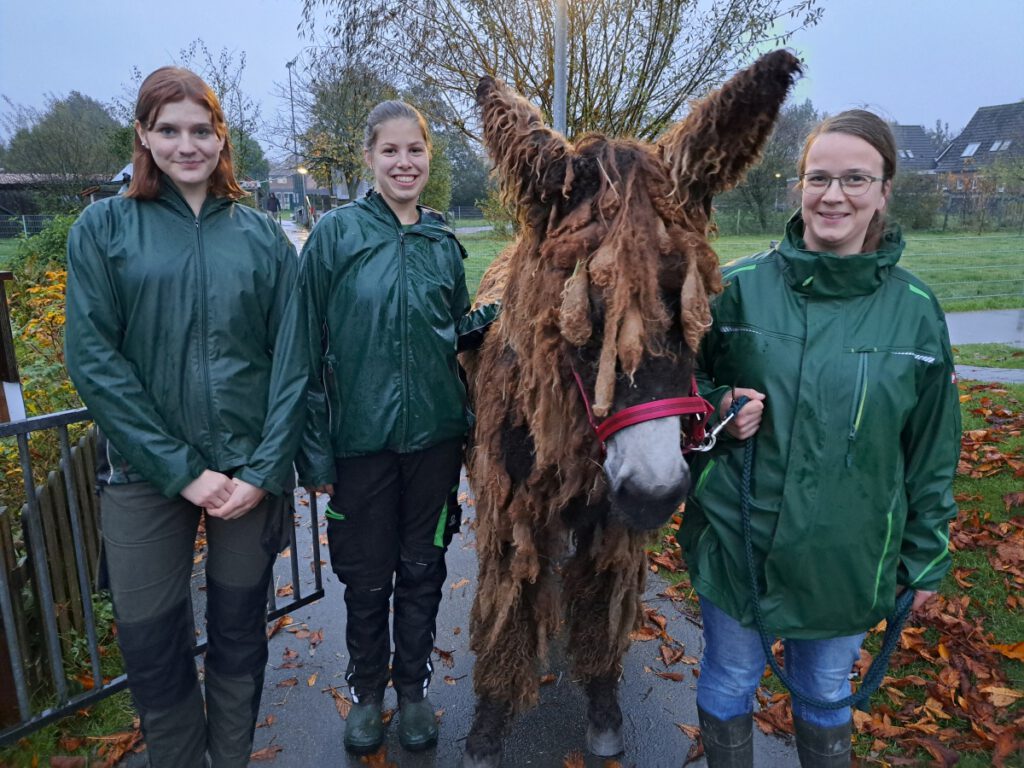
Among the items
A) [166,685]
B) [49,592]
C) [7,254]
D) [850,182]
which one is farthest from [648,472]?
[7,254]

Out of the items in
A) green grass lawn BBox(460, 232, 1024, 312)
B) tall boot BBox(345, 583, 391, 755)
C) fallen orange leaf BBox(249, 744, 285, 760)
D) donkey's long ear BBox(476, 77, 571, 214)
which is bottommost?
fallen orange leaf BBox(249, 744, 285, 760)

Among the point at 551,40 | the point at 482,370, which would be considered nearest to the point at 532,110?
the point at 482,370

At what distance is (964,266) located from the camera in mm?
15156

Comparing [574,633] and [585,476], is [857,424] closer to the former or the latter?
[585,476]

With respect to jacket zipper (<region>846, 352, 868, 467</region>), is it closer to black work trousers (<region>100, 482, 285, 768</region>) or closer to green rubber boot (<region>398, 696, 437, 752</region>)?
black work trousers (<region>100, 482, 285, 768</region>)

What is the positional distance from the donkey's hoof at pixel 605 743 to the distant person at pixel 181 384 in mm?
1520

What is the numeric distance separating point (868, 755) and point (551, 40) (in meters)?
7.04

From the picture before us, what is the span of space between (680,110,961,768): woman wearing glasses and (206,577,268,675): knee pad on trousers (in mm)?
1613

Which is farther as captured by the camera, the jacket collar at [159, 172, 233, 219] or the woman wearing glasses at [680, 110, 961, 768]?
the jacket collar at [159, 172, 233, 219]

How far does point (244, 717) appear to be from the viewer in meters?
2.41

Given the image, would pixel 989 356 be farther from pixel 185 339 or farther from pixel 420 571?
pixel 185 339

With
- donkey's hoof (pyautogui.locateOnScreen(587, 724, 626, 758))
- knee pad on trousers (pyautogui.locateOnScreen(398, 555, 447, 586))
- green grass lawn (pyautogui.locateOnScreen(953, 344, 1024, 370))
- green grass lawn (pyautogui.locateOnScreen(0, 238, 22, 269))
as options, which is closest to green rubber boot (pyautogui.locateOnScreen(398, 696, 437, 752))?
knee pad on trousers (pyautogui.locateOnScreen(398, 555, 447, 586))

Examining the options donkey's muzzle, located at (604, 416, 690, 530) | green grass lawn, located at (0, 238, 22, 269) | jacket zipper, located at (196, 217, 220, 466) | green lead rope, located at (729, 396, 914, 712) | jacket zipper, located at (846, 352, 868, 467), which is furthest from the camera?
green grass lawn, located at (0, 238, 22, 269)

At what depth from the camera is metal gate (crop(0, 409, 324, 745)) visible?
266cm
